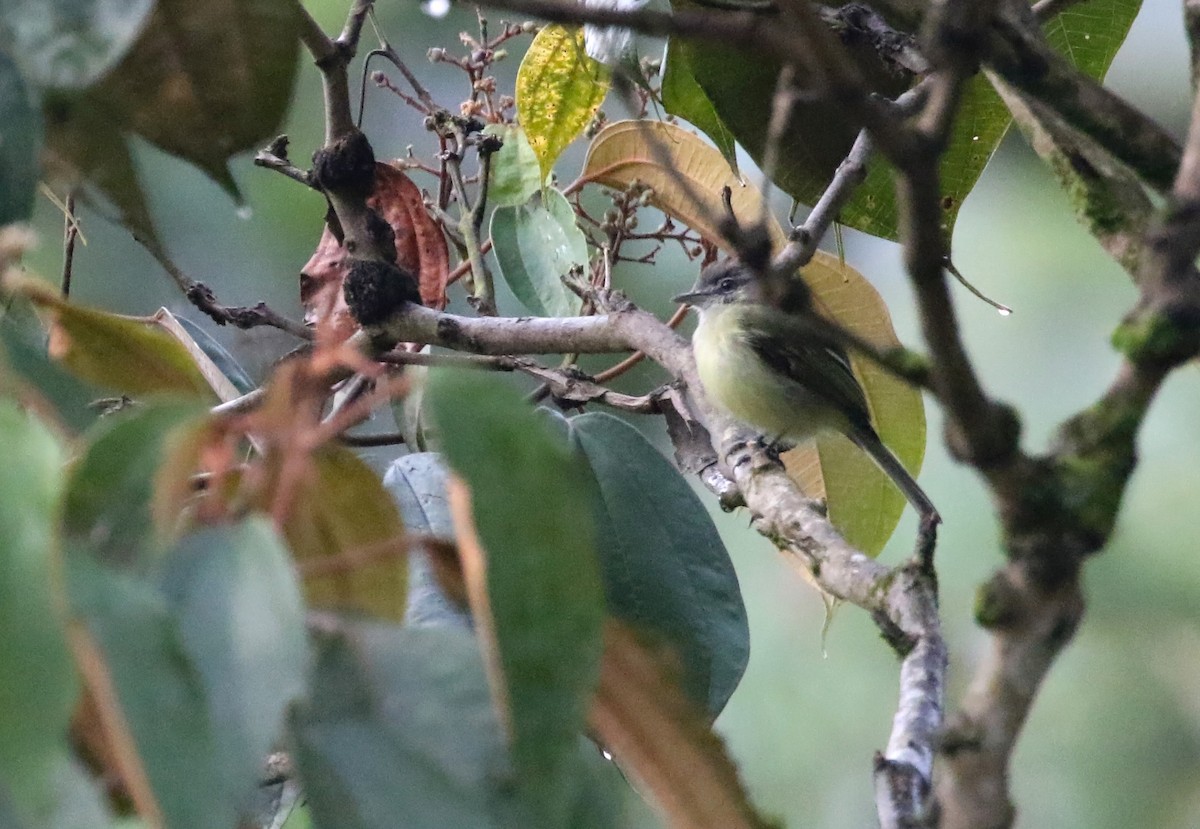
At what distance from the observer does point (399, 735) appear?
771 millimetres

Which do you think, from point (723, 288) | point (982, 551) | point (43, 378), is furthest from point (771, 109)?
point (982, 551)

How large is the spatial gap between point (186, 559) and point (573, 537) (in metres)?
0.21

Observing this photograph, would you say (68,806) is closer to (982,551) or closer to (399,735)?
(399,735)

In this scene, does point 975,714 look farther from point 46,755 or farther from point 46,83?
point 46,83

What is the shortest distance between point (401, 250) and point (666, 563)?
81 centimetres

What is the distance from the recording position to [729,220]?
0.60 metres

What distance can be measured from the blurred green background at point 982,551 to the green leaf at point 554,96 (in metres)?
3.17

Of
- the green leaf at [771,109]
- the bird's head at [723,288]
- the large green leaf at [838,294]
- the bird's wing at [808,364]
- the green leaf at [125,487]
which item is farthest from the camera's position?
the bird's head at [723,288]

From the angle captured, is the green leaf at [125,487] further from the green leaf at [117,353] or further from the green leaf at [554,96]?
the green leaf at [554,96]

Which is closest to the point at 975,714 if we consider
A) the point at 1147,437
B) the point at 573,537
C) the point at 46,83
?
the point at 573,537

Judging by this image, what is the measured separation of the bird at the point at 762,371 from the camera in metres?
2.92

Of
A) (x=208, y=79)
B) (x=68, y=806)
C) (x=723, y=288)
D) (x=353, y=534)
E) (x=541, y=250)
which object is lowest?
(x=68, y=806)

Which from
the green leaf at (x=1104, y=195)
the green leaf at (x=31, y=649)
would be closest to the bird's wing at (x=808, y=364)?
the green leaf at (x=1104, y=195)

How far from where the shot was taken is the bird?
2916 mm
